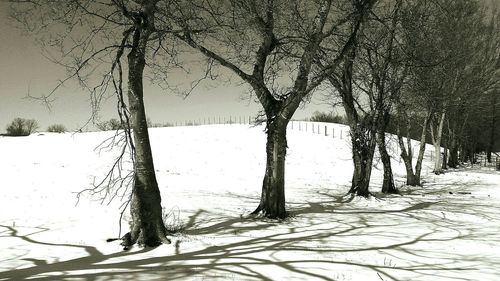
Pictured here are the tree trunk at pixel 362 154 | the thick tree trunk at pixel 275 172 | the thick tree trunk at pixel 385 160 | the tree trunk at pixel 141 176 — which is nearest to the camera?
the tree trunk at pixel 141 176

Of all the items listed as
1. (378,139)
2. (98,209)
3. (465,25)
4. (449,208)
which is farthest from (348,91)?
(465,25)

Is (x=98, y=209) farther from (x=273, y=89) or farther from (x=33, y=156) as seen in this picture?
(x=33, y=156)

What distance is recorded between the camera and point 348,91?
16.6 m

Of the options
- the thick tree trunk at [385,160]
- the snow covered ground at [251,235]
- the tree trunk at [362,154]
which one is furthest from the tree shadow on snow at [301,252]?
the thick tree trunk at [385,160]

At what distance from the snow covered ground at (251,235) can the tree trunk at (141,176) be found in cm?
42

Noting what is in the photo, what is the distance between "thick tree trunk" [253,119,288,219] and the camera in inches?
451

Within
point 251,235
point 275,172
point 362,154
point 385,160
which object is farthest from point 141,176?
point 385,160

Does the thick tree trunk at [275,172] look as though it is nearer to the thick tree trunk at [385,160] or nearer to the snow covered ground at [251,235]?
the snow covered ground at [251,235]

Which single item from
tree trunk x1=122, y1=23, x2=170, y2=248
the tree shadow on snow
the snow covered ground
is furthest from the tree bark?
tree trunk x1=122, y1=23, x2=170, y2=248

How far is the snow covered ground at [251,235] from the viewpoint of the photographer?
6.83 meters

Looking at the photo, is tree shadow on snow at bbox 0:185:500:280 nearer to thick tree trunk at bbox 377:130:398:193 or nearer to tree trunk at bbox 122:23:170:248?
tree trunk at bbox 122:23:170:248

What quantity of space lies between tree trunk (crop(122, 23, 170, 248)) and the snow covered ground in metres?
0.42

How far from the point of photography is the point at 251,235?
372 inches

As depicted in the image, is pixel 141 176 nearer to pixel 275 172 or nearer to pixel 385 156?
pixel 275 172
